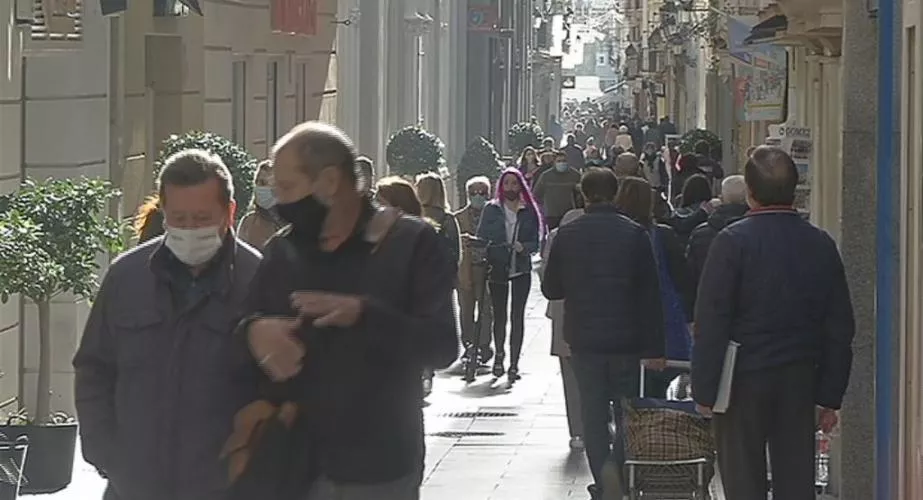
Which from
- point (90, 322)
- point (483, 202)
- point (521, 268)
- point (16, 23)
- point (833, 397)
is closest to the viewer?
point (90, 322)

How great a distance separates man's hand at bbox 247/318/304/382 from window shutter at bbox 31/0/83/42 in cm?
837

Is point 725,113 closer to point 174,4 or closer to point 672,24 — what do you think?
point 672,24

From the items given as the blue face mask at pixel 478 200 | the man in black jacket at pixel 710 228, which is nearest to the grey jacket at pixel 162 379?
the man in black jacket at pixel 710 228

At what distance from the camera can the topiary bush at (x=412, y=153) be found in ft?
99.9

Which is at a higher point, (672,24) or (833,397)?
(672,24)

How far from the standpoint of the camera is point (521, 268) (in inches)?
698

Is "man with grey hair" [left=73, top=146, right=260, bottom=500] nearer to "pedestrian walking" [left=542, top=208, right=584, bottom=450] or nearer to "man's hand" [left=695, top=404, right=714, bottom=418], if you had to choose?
"man's hand" [left=695, top=404, right=714, bottom=418]

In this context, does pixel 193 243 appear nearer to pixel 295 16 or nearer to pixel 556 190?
pixel 556 190

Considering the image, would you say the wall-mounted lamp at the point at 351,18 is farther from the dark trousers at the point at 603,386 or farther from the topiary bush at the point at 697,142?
the dark trousers at the point at 603,386

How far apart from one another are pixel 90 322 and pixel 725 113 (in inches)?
1583

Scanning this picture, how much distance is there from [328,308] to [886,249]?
447 cm

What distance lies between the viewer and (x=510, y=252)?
17.7 m

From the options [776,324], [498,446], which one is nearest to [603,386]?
[776,324]

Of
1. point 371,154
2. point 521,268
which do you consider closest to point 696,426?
point 521,268
